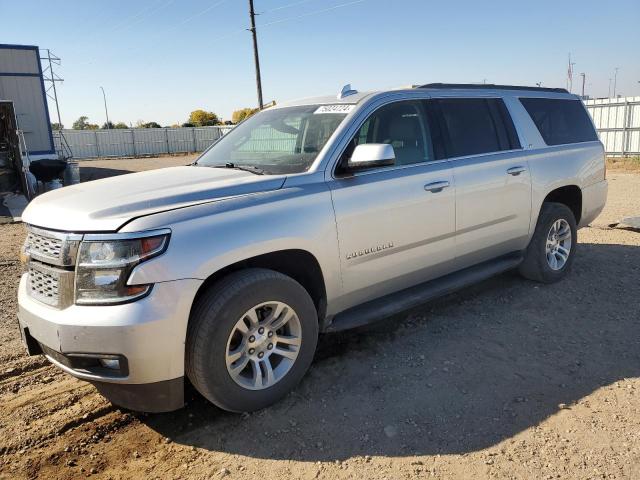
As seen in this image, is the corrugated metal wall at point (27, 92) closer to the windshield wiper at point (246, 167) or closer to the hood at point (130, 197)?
the windshield wiper at point (246, 167)

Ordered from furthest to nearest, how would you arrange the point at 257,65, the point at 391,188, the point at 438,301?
the point at 257,65
the point at 438,301
the point at 391,188

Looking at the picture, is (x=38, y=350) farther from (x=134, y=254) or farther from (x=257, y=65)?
(x=257, y=65)

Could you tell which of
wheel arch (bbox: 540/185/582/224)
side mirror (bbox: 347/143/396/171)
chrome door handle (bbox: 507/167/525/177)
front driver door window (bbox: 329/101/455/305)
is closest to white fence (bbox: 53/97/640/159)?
wheel arch (bbox: 540/185/582/224)

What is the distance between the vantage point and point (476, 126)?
4.62 m

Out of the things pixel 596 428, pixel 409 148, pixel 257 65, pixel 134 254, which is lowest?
pixel 596 428

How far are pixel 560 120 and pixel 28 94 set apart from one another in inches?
789

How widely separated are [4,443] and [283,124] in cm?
288

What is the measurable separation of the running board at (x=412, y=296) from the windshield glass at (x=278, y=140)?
1088 millimetres

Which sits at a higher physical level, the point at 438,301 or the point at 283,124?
the point at 283,124

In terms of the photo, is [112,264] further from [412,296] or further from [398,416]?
[412,296]

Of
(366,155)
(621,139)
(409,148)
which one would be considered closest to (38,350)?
(366,155)

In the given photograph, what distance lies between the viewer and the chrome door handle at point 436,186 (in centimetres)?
396

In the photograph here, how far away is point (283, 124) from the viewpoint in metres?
4.23

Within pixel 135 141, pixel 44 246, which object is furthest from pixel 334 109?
pixel 135 141
